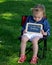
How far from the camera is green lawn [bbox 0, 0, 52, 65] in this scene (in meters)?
7.20

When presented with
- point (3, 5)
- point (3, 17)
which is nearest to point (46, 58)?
point (3, 17)

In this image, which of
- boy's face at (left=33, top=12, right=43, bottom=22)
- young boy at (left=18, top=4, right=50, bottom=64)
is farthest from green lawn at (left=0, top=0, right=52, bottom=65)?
boy's face at (left=33, top=12, right=43, bottom=22)

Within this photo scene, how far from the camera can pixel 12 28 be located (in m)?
9.82

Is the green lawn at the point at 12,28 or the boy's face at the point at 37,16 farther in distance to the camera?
the green lawn at the point at 12,28

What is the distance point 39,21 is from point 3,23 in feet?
11.5

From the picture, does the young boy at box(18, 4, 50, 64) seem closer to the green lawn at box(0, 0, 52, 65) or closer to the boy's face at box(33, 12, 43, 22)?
the boy's face at box(33, 12, 43, 22)

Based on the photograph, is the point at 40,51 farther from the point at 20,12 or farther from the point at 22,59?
the point at 20,12

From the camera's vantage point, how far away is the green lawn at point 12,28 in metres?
7.20

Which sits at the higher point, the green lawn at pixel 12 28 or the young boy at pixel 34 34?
the young boy at pixel 34 34

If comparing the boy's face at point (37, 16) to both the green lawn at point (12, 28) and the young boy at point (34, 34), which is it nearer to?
the young boy at point (34, 34)

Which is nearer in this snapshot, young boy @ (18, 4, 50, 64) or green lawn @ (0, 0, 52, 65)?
young boy @ (18, 4, 50, 64)

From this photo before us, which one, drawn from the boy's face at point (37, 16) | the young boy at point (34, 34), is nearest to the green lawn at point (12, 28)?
the young boy at point (34, 34)

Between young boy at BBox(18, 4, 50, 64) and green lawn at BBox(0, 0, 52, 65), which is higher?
young boy at BBox(18, 4, 50, 64)

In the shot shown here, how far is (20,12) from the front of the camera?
12320mm
